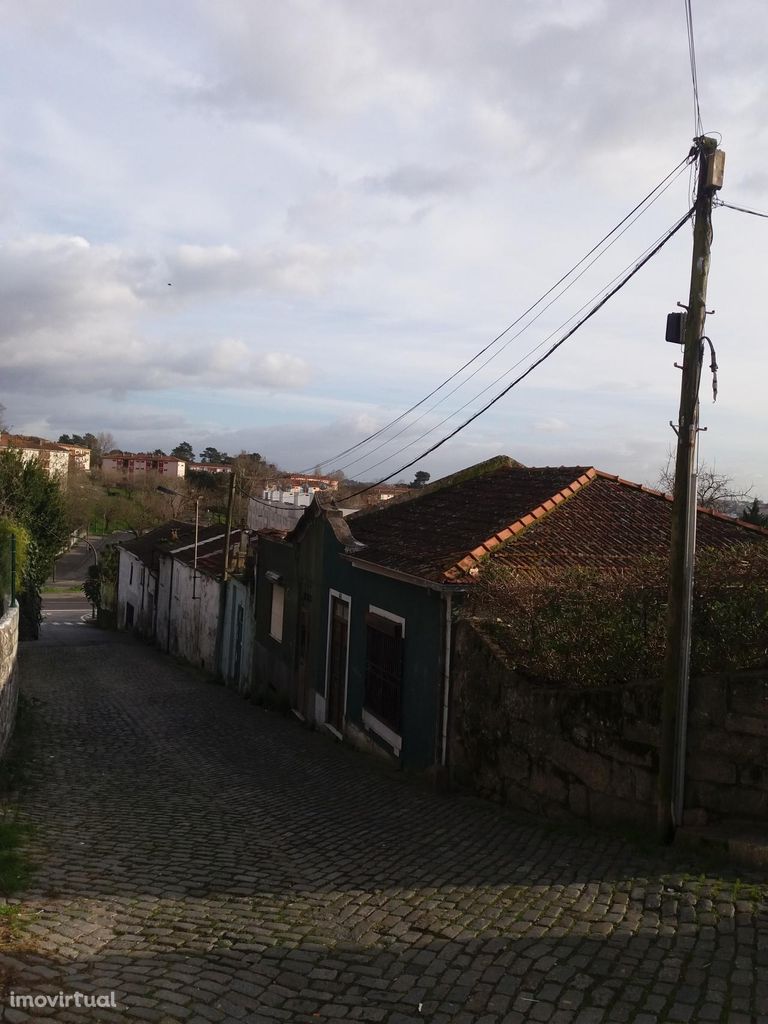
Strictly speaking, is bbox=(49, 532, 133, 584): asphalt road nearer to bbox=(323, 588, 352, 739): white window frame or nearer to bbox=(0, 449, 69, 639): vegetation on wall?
bbox=(0, 449, 69, 639): vegetation on wall

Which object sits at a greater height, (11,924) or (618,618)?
(618,618)

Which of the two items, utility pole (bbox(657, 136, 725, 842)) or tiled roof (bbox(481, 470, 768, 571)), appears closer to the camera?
utility pole (bbox(657, 136, 725, 842))

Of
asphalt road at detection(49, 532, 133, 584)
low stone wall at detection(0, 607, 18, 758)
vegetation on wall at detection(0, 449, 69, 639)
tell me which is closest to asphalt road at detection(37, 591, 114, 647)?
vegetation on wall at detection(0, 449, 69, 639)

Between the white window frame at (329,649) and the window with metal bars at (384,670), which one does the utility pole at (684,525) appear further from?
the white window frame at (329,649)

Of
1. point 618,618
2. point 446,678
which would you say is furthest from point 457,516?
point 618,618

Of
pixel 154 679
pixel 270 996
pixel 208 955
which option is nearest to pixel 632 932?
pixel 270 996

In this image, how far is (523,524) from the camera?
11.7m

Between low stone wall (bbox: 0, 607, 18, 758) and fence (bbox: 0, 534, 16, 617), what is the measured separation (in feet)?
→ 9.60

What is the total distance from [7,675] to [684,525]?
365 inches

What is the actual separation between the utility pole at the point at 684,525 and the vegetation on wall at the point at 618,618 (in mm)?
284

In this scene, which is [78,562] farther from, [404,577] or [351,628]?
[404,577]

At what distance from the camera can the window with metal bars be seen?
1147cm

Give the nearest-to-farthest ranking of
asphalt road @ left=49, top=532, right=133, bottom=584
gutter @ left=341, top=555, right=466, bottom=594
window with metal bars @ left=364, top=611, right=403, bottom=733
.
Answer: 1. gutter @ left=341, top=555, right=466, bottom=594
2. window with metal bars @ left=364, top=611, right=403, bottom=733
3. asphalt road @ left=49, top=532, right=133, bottom=584

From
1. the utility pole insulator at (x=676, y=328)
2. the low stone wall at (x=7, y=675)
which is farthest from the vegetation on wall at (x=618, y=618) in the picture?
the low stone wall at (x=7, y=675)
